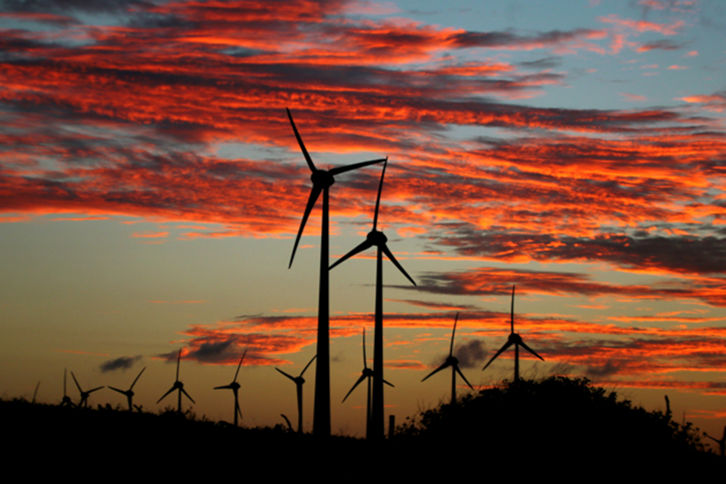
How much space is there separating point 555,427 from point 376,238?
79.1 feet

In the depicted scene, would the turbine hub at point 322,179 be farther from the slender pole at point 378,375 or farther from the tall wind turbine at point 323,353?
the slender pole at point 378,375

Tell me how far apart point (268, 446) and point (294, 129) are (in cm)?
3498

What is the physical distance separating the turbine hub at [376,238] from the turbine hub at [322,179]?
478 inches

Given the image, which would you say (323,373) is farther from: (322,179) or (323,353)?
Answer: (322,179)

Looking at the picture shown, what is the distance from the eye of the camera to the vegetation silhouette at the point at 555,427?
6112 centimetres

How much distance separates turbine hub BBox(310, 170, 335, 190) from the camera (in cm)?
6100

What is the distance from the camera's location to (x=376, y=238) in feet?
237

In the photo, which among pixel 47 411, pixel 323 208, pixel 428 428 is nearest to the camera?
pixel 323 208

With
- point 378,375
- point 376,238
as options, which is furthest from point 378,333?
point 376,238

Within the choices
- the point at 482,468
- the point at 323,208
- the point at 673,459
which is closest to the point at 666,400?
the point at 673,459

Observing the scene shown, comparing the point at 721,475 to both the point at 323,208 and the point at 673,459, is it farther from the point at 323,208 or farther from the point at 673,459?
the point at 323,208

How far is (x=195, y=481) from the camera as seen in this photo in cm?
5959

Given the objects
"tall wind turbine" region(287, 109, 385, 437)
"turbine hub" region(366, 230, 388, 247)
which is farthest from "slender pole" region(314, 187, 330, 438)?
"turbine hub" region(366, 230, 388, 247)

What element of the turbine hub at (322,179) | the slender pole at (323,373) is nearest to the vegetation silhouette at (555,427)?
the slender pole at (323,373)
